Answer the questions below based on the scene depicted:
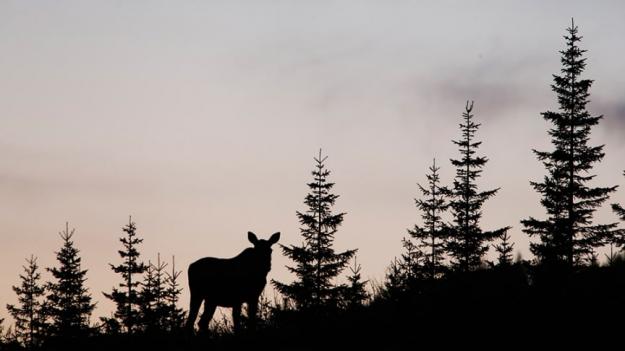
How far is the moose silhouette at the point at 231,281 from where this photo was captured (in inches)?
687

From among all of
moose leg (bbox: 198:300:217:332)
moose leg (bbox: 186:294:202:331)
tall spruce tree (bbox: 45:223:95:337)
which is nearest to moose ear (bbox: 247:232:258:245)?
moose leg (bbox: 198:300:217:332)

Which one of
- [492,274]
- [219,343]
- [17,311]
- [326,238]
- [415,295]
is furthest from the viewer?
[17,311]

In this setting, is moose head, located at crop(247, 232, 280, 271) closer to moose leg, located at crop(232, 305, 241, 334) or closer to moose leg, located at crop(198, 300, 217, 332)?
moose leg, located at crop(232, 305, 241, 334)

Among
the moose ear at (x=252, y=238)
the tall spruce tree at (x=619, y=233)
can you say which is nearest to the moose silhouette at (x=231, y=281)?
the moose ear at (x=252, y=238)

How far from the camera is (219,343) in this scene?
14.7m

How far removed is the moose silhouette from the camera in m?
17.5

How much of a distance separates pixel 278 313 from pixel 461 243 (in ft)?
75.1

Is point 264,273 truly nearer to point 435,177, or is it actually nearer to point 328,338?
point 328,338

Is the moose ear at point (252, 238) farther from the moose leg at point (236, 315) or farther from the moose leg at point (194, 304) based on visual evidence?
the moose leg at point (194, 304)

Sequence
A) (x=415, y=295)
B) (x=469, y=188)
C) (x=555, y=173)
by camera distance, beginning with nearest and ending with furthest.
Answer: (x=415, y=295) < (x=555, y=173) < (x=469, y=188)

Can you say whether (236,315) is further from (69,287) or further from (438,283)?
(69,287)

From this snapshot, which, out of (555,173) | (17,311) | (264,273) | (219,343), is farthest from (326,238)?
(17,311)

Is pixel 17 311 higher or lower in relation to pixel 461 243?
lower

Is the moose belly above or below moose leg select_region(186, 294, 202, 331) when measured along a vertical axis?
above
